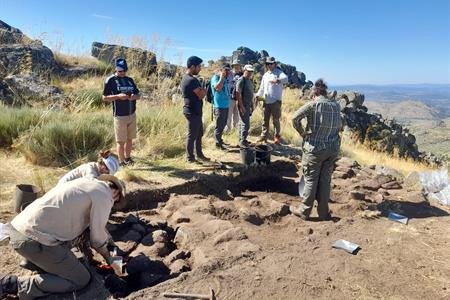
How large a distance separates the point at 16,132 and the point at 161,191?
2.80 meters

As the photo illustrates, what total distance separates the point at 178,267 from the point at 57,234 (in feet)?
3.80

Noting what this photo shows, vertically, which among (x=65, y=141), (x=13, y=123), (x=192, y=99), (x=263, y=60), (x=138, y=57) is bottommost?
(x=65, y=141)

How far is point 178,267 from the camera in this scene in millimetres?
4184

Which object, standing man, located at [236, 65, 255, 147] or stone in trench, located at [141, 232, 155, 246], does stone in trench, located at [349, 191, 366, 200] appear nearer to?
standing man, located at [236, 65, 255, 147]

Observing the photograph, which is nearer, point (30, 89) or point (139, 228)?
point (139, 228)

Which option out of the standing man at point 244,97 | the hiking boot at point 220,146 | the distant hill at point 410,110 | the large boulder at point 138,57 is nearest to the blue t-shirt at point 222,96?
the standing man at point 244,97

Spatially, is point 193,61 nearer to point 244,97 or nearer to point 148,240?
point 244,97

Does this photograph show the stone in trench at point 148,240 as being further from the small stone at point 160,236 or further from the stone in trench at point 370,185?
the stone in trench at point 370,185

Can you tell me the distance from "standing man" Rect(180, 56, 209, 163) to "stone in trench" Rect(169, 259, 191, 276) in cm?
304

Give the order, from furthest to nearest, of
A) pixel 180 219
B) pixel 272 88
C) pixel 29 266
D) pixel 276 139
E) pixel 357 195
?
1. pixel 276 139
2. pixel 272 88
3. pixel 357 195
4. pixel 180 219
5. pixel 29 266

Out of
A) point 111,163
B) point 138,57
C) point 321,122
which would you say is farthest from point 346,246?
point 138,57

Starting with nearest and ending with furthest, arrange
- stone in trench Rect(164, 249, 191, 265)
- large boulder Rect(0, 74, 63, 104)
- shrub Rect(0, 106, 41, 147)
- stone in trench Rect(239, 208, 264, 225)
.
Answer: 1. stone in trench Rect(164, 249, 191, 265)
2. stone in trench Rect(239, 208, 264, 225)
3. shrub Rect(0, 106, 41, 147)
4. large boulder Rect(0, 74, 63, 104)

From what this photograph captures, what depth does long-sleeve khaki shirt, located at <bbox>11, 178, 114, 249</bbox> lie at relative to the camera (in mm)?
3531

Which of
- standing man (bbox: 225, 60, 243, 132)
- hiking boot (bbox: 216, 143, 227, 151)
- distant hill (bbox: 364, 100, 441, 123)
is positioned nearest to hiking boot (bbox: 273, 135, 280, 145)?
standing man (bbox: 225, 60, 243, 132)
